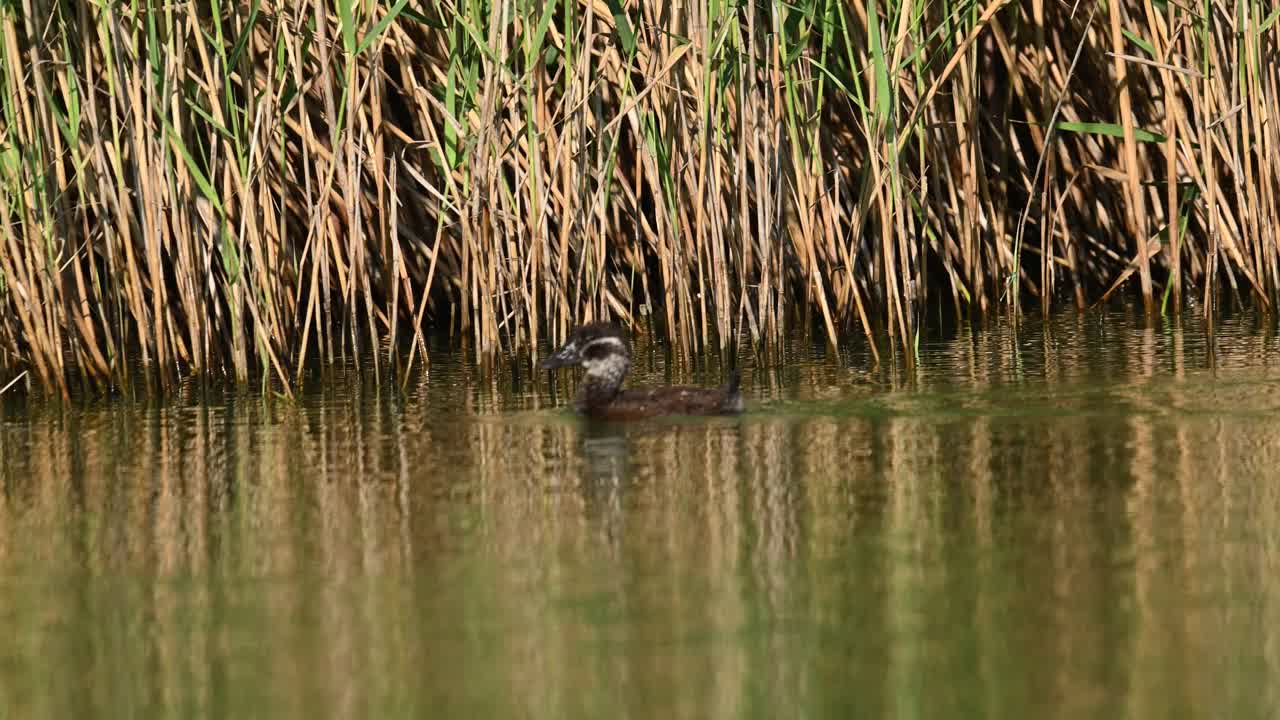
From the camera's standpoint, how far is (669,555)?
5.46 metres

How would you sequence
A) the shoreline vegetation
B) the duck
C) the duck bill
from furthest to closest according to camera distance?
1. the shoreline vegetation
2. the duck bill
3. the duck

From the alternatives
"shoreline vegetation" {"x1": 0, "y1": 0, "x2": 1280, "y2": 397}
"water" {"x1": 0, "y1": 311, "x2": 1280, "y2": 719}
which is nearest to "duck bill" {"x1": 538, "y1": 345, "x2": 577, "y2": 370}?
"water" {"x1": 0, "y1": 311, "x2": 1280, "y2": 719}

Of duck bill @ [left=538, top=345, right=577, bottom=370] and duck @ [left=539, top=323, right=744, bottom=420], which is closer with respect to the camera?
duck @ [left=539, top=323, right=744, bottom=420]

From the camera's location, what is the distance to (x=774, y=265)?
956 cm

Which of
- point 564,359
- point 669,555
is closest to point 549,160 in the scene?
point 564,359

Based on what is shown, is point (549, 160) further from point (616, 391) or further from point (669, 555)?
point (669, 555)

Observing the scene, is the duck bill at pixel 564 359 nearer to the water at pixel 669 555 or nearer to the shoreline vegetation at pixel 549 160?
the water at pixel 669 555

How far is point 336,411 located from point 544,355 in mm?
1598

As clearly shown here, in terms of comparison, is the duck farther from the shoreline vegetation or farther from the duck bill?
the shoreline vegetation

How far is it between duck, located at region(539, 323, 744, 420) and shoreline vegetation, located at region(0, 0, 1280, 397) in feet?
2.39

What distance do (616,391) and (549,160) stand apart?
1911 mm

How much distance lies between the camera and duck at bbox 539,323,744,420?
26.3 ft

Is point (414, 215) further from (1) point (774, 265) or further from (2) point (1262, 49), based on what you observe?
(2) point (1262, 49)

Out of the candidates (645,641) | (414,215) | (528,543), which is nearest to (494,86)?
(414,215)
